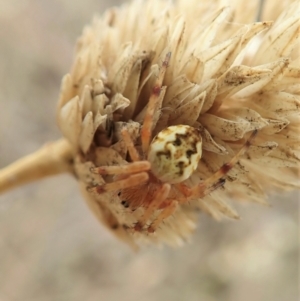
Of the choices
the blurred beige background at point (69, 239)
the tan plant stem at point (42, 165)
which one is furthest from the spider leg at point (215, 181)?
the blurred beige background at point (69, 239)

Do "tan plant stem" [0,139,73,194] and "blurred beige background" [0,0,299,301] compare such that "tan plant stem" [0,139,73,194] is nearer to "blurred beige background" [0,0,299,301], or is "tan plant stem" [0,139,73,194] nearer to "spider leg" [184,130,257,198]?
"spider leg" [184,130,257,198]

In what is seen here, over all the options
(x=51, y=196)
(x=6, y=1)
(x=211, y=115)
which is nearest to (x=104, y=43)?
(x=211, y=115)

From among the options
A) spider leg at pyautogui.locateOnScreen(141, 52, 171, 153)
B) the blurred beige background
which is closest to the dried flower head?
spider leg at pyautogui.locateOnScreen(141, 52, 171, 153)

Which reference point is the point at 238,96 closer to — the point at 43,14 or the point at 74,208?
the point at 74,208

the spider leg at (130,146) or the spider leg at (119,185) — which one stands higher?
the spider leg at (130,146)

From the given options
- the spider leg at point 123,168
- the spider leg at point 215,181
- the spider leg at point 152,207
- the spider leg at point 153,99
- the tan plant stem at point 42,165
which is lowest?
the spider leg at point 152,207

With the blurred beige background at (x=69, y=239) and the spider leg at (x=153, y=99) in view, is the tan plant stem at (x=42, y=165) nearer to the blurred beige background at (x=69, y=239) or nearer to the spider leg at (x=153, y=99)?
the spider leg at (x=153, y=99)

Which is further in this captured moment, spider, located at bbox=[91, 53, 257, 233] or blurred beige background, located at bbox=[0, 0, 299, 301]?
blurred beige background, located at bbox=[0, 0, 299, 301]

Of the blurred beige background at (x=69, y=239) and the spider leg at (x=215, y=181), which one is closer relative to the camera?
the spider leg at (x=215, y=181)

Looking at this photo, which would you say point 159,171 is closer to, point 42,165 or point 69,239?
point 42,165
